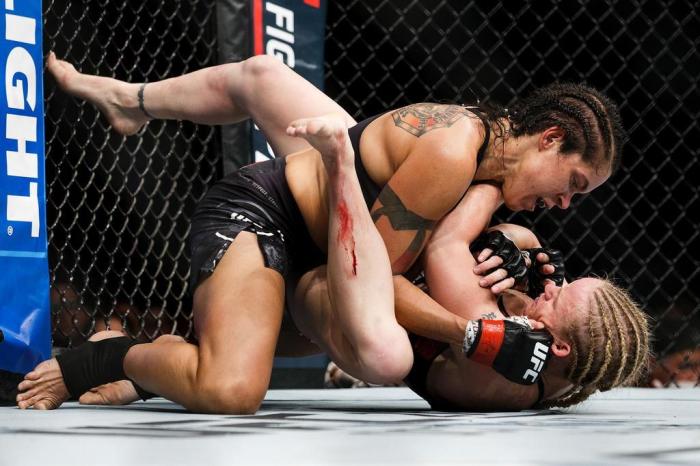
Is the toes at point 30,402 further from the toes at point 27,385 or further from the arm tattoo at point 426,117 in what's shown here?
the arm tattoo at point 426,117

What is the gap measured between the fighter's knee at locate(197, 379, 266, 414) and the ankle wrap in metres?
0.24

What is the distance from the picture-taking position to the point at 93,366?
183 cm

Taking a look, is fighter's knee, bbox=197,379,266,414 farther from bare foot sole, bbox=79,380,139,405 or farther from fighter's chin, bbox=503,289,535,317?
fighter's chin, bbox=503,289,535,317

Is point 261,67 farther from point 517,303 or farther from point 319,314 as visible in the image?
point 517,303

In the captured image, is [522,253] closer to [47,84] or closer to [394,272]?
[394,272]

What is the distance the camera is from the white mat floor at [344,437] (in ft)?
3.37

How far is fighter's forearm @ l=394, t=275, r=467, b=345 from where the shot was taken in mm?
1672

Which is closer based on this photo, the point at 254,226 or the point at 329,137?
the point at 329,137

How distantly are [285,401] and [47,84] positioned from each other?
1.46m

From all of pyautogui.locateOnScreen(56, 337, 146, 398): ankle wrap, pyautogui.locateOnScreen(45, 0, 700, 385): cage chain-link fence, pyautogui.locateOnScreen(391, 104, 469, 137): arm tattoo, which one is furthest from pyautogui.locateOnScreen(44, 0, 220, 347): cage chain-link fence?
pyautogui.locateOnScreen(391, 104, 469, 137): arm tattoo

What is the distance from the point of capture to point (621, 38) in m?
3.69

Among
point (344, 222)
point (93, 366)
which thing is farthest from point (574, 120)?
point (93, 366)

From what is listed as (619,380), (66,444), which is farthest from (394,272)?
(66,444)

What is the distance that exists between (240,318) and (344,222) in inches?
9.4
